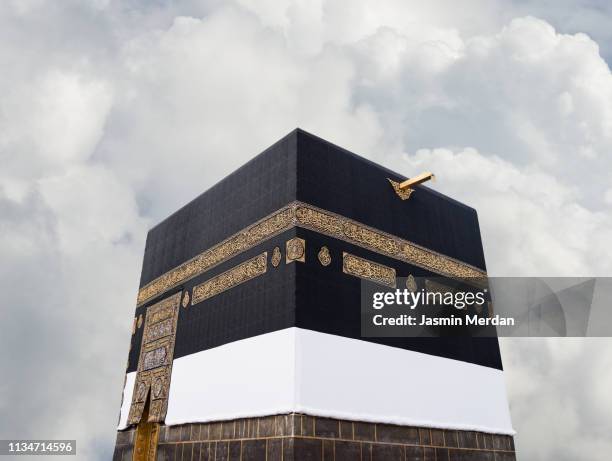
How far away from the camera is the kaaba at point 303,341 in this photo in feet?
18.1

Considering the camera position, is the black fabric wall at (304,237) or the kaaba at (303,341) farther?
the black fabric wall at (304,237)

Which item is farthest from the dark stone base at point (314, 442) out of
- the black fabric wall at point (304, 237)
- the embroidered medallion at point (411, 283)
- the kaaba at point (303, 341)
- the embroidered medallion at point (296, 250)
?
the embroidered medallion at point (411, 283)

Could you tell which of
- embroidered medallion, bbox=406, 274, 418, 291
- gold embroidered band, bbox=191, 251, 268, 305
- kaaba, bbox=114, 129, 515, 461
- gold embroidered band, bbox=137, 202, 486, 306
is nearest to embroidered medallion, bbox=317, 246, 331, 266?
kaaba, bbox=114, 129, 515, 461

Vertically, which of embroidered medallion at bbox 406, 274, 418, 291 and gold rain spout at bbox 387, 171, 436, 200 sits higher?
gold rain spout at bbox 387, 171, 436, 200

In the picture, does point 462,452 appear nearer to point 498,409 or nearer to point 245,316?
point 498,409

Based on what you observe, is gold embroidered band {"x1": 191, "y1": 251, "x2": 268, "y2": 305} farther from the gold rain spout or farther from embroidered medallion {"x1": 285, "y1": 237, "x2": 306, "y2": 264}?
the gold rain spout

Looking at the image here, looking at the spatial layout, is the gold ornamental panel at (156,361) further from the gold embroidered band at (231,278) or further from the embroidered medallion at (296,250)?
the embroidered medallion at (296,250)

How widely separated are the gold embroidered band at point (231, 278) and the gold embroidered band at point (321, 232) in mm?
217

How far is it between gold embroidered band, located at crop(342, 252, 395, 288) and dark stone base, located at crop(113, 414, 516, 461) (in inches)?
68.6

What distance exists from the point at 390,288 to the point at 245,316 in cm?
194

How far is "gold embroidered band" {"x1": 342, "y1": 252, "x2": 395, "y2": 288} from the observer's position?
6.33 meters

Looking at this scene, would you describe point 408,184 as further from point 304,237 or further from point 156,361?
point 156,361

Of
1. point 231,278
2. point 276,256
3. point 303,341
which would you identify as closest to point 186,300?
point 231,278

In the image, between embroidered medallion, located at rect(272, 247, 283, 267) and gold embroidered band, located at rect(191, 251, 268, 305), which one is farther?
gold embroidered band, located at rect(191, 251, 268, 305)
